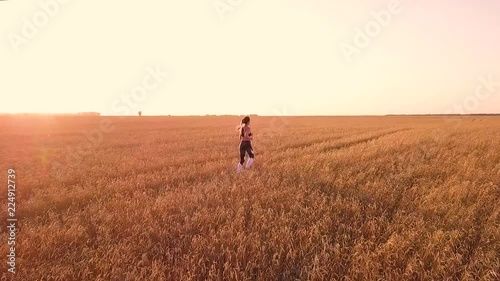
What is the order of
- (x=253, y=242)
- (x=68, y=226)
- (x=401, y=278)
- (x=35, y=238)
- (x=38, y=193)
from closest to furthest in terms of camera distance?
1. (x=401, y=278)
2. (x=253, y=242)
3. (x=35, y=238)
4. (x=68, y=226)
5. (x=38, y=193)

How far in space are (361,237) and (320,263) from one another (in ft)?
3.37

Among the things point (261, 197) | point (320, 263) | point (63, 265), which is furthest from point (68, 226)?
point (320, 263)

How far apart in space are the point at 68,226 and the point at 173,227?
2125mm

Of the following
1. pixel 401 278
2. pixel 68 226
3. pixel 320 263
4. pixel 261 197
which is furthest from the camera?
pixel 261 197

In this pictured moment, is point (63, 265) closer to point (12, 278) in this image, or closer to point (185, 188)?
point (12, 278)

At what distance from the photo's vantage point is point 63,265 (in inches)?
175

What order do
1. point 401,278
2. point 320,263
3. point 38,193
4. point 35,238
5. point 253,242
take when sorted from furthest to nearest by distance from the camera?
point 38,193 → point 35,238 → point 253,242 → point 320,263 → point 401,278

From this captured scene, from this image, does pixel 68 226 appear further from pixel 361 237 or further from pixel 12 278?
pixel 361 237

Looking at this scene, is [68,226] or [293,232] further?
[68,226]

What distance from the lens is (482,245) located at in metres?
4.95

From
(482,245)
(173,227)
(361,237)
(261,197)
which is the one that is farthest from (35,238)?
(482,245)

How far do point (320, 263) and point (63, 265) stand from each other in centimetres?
367

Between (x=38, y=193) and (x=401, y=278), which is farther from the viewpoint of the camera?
(x=38, y=193)

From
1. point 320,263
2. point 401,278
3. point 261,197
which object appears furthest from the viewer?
point 261,197
